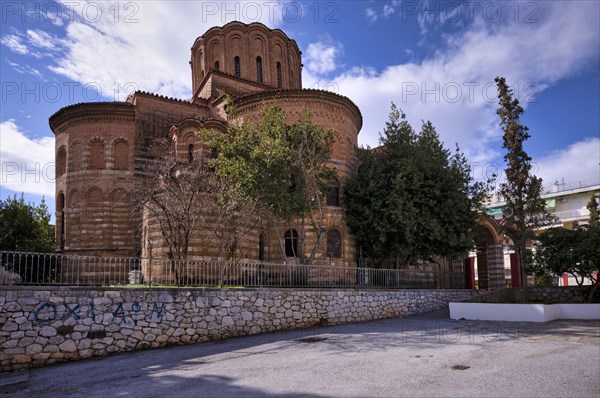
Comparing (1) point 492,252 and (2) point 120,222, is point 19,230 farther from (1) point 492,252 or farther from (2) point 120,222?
(1) point 492,252

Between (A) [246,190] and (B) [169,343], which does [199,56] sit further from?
(B) [169,343]

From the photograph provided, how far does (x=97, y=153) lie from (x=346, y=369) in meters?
18.3

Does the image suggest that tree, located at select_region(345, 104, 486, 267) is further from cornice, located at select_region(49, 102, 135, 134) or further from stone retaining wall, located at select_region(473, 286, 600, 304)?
cornice, located at select_region(49, 102, 135, 134)

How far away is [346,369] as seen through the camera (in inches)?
309

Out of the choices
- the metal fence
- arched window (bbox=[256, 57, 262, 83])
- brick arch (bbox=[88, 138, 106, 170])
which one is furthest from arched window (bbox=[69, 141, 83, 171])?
arched window (bbox=[256, 57, 262, 83])

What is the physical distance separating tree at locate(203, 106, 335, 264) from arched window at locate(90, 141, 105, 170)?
8.07m

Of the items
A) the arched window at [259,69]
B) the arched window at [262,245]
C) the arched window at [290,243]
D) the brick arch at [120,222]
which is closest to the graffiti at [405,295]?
the arched window at [290,243]

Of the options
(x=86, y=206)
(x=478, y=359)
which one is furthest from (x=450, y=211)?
(x=86, y=206)

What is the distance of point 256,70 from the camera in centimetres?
2659

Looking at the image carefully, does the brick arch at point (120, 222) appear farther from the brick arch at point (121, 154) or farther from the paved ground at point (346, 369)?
the paved ground at point (346, 369)

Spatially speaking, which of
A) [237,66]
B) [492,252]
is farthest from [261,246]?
[492,252]

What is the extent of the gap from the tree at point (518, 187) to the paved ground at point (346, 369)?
571 cm

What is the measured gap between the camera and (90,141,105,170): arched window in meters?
21.8

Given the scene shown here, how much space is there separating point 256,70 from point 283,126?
11.4 m
